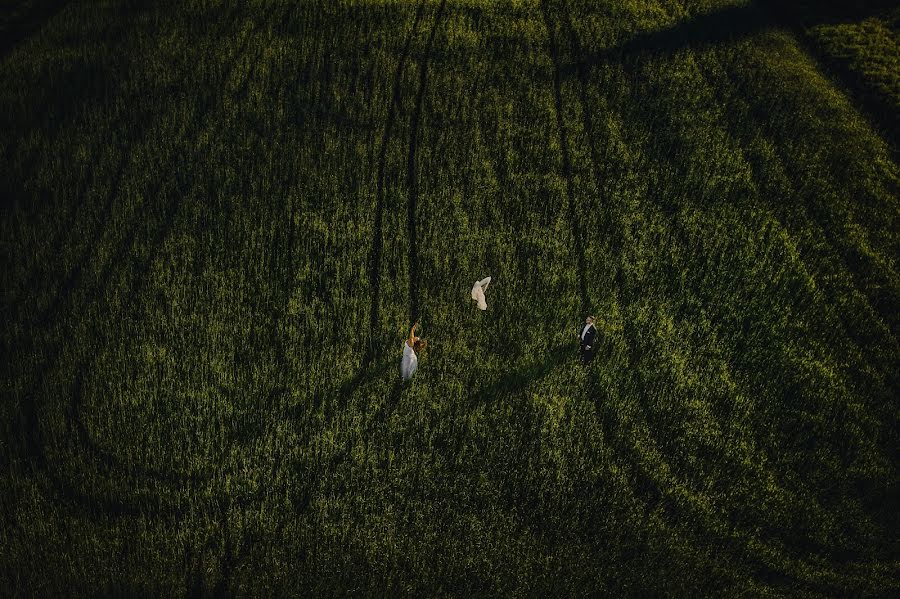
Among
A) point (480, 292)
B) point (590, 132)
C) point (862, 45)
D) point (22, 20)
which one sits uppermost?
point (22, 20)

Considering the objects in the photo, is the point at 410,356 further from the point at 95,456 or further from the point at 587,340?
the point at 95,456

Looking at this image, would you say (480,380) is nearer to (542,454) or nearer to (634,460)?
(542,454)

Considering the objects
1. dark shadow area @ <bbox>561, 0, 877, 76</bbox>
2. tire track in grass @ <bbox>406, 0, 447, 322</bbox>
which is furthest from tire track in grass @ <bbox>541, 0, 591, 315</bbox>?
tire track in grass @ <bbox>406, 0, 447, 322</bbox>

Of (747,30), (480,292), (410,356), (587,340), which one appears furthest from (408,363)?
(747,30)

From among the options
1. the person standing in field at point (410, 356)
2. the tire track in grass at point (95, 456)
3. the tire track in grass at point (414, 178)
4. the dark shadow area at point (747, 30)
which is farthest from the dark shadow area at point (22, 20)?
the dark shadow area at point (747, 30)

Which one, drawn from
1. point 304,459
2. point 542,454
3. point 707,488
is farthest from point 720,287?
point 304,459

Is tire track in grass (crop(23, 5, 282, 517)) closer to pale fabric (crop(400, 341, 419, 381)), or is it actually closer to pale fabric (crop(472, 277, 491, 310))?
pale fabric (crop(400, 341, 419, 381))
